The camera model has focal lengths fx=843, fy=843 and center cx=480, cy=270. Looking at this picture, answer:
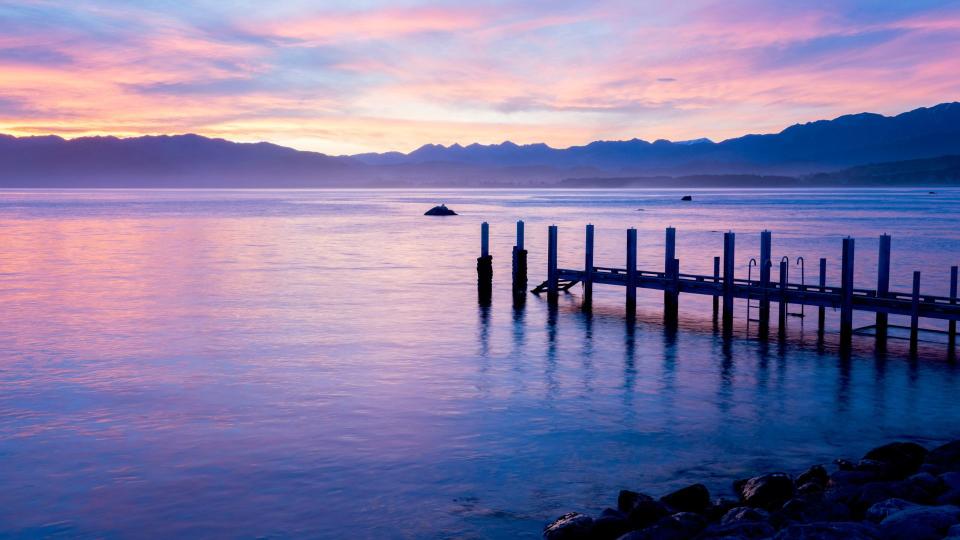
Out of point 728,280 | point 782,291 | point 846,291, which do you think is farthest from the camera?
point 728,280

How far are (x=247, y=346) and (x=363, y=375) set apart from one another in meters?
4.77

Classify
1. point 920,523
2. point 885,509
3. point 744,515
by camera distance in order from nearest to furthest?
1. point 920,523
2. point 885,509
3. point 744,515

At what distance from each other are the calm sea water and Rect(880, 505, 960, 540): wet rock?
340 centimetres

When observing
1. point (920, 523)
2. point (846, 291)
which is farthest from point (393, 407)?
point (846, 291)

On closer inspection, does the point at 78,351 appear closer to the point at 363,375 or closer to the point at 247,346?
the point at 247,346

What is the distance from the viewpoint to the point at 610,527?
9773mm

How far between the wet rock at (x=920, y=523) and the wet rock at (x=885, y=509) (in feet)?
0.65

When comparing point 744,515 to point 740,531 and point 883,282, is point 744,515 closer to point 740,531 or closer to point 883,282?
point 740,531

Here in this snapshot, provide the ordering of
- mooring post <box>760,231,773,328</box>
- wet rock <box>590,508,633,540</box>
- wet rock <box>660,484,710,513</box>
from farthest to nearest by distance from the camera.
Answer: mooring post <box>760,231,773,328</box>, wet rock <box>660,484,710,513</box>, wet rock <box>590,508,633,540</box>

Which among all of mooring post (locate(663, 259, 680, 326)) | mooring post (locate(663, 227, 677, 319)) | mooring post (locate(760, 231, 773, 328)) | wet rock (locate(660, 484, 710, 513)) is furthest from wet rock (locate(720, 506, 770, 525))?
mooring post (locate(663, 227, 677, 319))

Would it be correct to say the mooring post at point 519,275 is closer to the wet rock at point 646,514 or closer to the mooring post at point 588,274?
the mooring post at point 588,274

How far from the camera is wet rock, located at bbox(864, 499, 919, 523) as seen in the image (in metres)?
9.20

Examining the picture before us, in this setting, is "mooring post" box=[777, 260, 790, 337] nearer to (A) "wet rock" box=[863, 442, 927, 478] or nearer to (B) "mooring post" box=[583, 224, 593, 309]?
(B) "mooring post" box=[583, 224, 593, 309]

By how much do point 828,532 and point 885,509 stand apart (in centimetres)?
152
